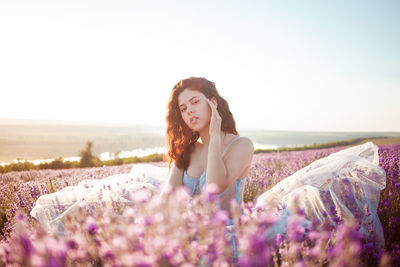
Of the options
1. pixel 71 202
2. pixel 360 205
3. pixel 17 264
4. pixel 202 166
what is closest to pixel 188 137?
pixel 202 166

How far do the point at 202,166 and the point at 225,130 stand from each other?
1.85ft

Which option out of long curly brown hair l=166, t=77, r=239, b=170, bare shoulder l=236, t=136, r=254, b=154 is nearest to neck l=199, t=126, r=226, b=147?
long curly brown hair l=166, t=77, r=239, b=170

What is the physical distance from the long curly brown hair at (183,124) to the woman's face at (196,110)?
0.45 feet

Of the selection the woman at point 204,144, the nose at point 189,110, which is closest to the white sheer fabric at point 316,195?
the woman at point 204,144

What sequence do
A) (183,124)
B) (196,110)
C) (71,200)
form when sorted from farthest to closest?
(183,124) → (71,200) → (196,110)

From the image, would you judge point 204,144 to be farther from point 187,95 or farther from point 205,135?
point 187,95

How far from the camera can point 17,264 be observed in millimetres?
1173

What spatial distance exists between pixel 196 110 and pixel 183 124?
0.64m

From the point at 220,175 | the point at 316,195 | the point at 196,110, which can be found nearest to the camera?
the point at 220,175

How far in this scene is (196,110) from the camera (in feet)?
9.32

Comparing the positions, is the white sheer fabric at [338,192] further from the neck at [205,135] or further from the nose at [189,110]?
the nose at [189,110]

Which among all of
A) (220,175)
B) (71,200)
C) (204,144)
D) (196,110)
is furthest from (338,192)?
(71,200)

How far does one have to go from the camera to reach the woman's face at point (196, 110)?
284cm

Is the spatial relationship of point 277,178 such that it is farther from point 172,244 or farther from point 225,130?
point 172,244
